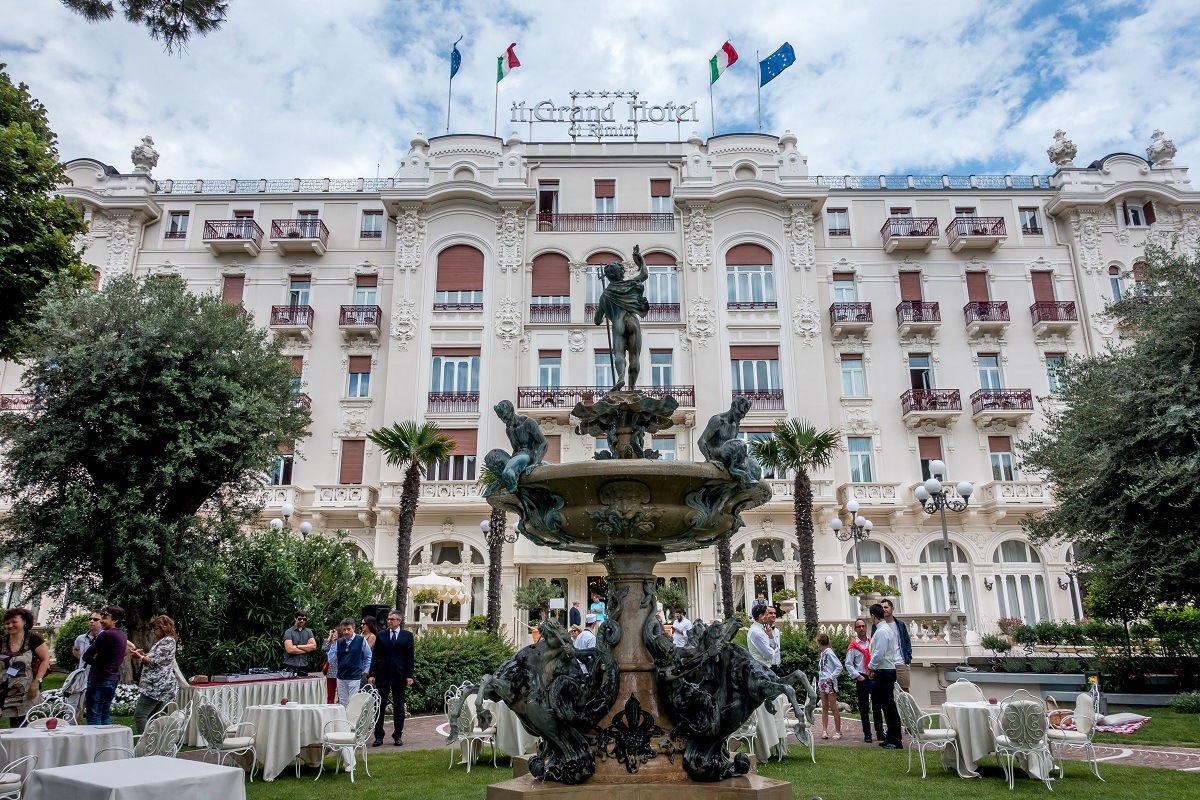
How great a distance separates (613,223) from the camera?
3012 centimetres

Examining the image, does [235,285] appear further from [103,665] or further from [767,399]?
[103,665]

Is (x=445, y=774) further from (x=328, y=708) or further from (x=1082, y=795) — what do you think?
(x=1082, y=795)

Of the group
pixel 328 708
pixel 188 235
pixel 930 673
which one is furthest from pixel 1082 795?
pixel 188 235

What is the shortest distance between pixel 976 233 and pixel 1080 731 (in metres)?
24.9

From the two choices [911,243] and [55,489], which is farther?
[911,243]

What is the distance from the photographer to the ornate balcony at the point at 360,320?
1125 inches

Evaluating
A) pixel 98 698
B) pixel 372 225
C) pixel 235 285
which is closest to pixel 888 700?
pixel 98 698

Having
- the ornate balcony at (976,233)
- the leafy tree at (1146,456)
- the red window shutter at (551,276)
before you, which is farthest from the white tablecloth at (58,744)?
the ornate balcony at (976,233)

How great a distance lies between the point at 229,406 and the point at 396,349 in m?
12.8

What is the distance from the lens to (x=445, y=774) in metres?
8.89

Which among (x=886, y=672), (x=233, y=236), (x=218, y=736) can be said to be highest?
(x=233, y=236)

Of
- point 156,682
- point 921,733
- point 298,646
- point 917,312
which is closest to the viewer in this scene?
point 921,733

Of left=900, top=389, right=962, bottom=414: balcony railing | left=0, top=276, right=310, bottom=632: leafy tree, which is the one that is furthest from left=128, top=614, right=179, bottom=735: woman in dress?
left=900, top=389, right=962, bottom=414: balcony railing

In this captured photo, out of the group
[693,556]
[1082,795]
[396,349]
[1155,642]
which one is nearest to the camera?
[1082,795]
